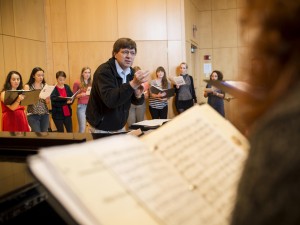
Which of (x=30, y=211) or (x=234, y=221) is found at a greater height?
(x=234, y=221)

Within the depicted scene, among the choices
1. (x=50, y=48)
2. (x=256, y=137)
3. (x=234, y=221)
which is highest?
(x=50, y=48)

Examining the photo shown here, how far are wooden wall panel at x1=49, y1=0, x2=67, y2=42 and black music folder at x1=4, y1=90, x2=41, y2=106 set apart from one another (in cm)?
328

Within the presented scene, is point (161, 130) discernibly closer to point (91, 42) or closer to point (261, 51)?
point (261, 51)

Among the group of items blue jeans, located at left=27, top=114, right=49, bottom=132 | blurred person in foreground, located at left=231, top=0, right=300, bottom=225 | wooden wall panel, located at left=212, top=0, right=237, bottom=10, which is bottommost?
blue jeans, located at left=27, top=114, right=49, bottom=132

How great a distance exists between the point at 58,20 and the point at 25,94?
12.0 feet

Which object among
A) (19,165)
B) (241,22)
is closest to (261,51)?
(241,22)

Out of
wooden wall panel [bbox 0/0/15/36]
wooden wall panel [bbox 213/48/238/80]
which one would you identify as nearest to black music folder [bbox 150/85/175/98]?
wooden wall panel [bbox 0/0/15/36]

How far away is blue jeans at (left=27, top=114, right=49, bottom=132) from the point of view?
18.8ft

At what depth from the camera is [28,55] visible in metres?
7.41

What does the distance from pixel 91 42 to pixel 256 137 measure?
7.87m

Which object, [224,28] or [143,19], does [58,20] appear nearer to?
[143,19]

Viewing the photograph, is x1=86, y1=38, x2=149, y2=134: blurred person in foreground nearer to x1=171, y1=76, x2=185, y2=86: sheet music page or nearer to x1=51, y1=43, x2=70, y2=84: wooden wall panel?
x1=171, y1=76, x2=185, y2=86: sheet music page

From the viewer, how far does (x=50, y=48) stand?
8.07 metres

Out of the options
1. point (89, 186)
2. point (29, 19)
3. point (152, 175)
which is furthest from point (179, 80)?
point (89, 186)
